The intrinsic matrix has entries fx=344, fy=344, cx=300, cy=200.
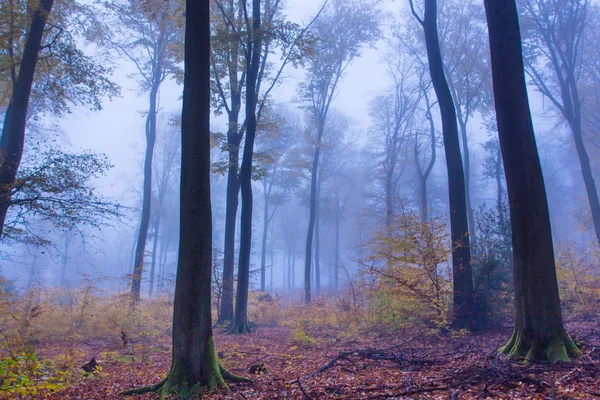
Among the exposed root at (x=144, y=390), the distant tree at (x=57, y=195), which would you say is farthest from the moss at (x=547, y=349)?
the distant tree at (x=57, y=195)

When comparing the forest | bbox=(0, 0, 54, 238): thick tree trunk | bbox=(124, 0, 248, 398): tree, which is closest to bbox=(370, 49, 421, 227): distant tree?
the forest

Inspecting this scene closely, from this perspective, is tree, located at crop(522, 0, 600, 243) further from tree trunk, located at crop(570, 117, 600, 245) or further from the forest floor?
the forest floor

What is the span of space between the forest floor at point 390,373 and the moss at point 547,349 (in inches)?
8.1

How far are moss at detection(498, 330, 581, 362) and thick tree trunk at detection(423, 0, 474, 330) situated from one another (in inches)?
146

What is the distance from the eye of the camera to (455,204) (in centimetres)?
955

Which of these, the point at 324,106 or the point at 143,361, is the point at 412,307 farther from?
the point at 324,106

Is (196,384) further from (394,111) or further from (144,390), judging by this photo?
(394,111)

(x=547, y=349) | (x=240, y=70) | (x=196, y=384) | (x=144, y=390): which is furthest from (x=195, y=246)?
(x=240, y=70)

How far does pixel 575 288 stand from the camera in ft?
37.1

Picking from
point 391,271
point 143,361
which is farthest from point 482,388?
point 143,361

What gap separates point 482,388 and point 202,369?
12.4 ft

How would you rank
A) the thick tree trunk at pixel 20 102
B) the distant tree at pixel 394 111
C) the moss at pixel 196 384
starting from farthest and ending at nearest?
the distant tree at pixel 394 111 → the thick tree trunk at pixel 20 102 → the moss at pixel 196 384

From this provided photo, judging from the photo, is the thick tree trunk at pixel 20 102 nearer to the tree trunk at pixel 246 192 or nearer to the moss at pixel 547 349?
the tree trunk at pixel 246 192

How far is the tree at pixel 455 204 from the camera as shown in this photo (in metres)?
9.05
